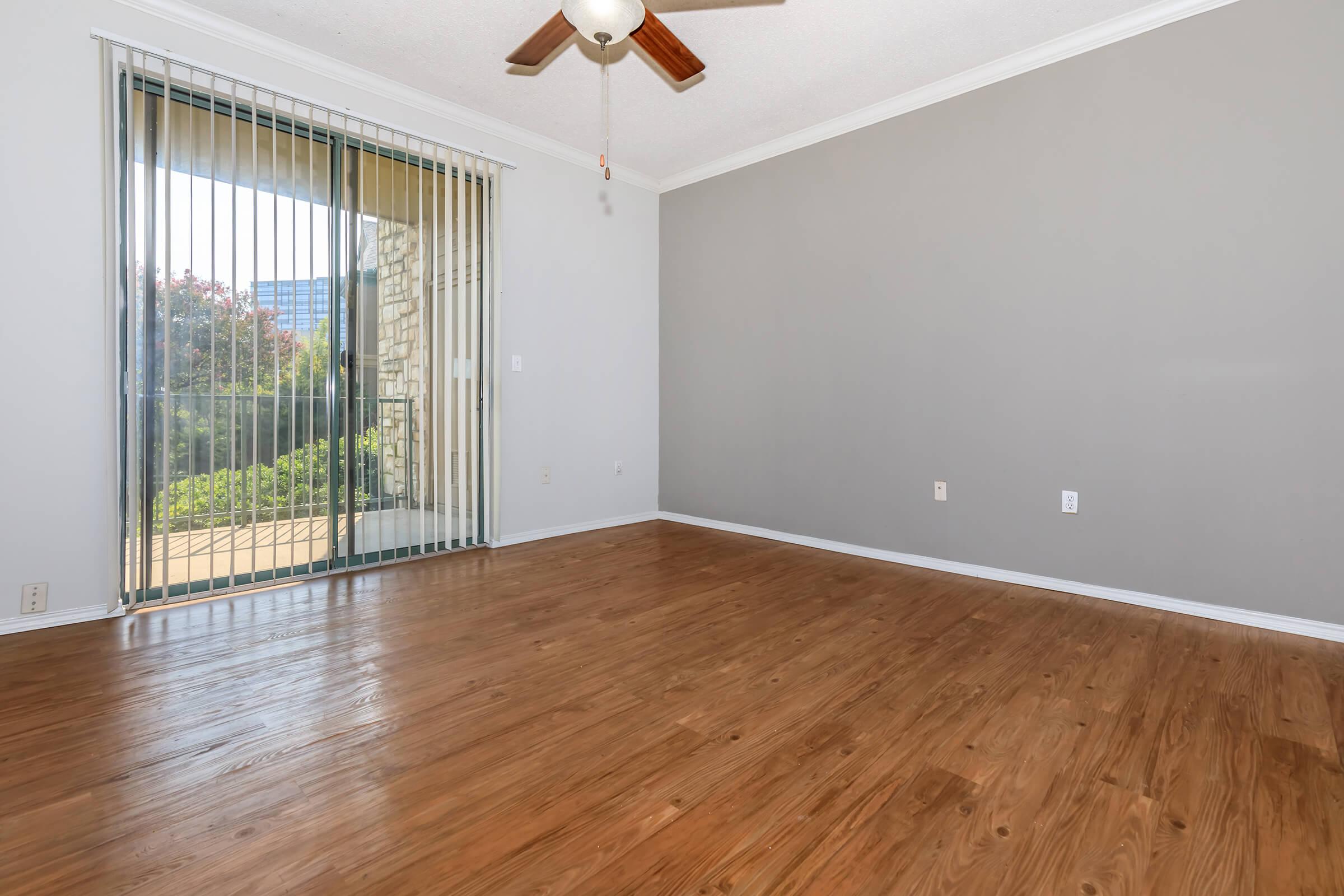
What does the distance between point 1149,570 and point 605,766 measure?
2693 mm

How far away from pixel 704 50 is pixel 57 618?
3853 mm

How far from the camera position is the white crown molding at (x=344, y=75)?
2721mm

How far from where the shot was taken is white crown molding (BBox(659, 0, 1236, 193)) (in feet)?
8.86

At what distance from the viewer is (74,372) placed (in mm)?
2525

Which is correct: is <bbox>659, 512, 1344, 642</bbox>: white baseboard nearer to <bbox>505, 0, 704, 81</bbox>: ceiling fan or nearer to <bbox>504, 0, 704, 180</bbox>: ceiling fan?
<bbox>504, 0, 704, 180</bbox>: ceiling fan

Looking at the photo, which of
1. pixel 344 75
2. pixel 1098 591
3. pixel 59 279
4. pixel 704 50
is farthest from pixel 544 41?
pixel 1098 591

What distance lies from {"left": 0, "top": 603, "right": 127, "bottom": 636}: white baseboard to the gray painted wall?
353cm

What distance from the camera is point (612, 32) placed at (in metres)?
2.14

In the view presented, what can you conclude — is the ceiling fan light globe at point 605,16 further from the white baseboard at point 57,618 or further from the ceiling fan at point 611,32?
the white baseboard at point 57,618

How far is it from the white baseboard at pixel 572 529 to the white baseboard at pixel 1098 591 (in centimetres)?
104

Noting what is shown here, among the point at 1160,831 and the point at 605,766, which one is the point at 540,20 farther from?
the point at 1160,831

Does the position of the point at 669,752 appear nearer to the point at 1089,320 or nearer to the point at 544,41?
the point at 544,41

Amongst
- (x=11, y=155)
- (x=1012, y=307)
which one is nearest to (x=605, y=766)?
(x=1012, y=307)

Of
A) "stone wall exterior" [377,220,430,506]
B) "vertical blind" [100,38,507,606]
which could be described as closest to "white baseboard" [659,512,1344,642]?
"vertical blind" [100,38,507,606]
